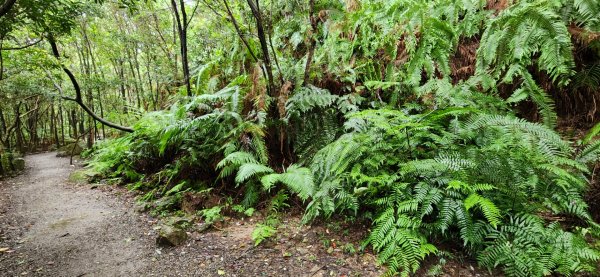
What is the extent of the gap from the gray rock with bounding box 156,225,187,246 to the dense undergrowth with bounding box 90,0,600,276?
3.07 ft

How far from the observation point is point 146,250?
3.34 m

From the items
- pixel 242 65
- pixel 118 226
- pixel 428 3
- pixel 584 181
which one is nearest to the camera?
pixel 584 181

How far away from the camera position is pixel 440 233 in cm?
272

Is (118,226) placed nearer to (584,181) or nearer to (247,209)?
(247,209)

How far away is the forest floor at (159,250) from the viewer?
9.18 ft

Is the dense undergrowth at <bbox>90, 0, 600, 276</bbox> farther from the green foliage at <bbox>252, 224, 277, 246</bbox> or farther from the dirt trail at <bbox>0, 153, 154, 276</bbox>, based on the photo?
the dirt trail at <bbox>0, 153, 154, 276</bbox>

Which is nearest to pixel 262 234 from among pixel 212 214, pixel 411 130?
pixel 212 214

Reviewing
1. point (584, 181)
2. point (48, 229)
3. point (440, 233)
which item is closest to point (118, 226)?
point (48, 229)

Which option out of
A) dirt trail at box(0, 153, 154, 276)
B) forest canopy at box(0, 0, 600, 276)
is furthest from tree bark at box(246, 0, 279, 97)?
dirt trail at box(0, 153, 154, 276)

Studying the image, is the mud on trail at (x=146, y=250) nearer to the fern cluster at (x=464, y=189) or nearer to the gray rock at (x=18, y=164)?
the fern cluster at (x=464, y=189)

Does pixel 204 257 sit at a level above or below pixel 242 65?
below

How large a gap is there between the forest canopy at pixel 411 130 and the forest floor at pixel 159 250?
9.0 inches

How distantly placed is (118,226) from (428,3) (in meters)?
5.63

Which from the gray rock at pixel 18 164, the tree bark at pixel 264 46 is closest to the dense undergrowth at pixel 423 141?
the tree bark at pixel 264 46
